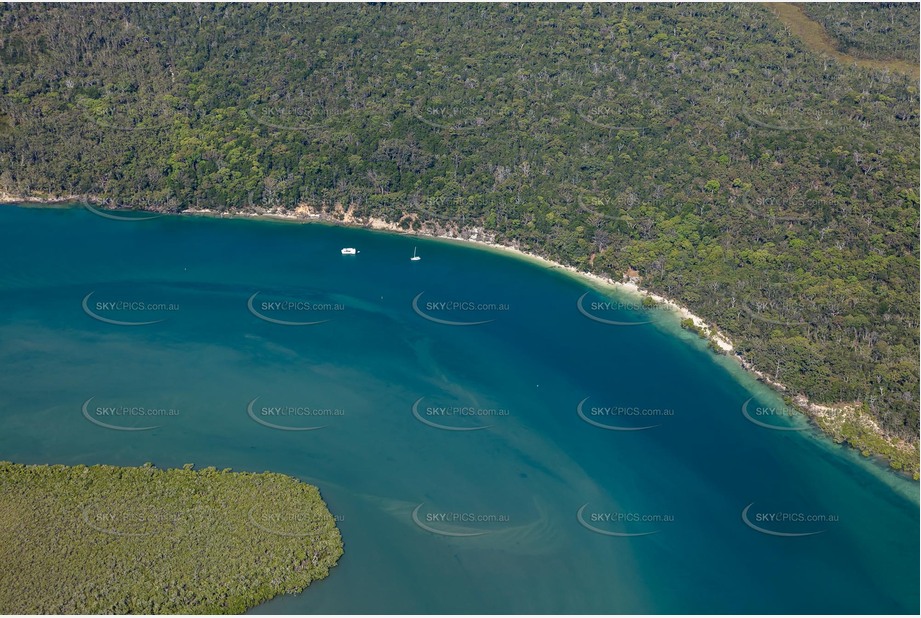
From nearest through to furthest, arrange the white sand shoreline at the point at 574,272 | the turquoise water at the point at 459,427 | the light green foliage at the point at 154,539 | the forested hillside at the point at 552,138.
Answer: the light green foliage at the point at 154,539, the turquoise water at the point at 459,427, the white sand shoreline at the point at 574,272, the forested hillside at the point at 552,138

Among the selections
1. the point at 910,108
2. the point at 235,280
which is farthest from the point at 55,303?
the point at 910,108

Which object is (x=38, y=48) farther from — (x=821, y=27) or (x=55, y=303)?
(x=821, y=27)

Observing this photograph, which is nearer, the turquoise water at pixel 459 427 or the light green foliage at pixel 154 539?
the light green foliage at pixel 154 539

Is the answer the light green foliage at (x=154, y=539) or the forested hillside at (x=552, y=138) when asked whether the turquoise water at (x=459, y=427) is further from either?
the forested hillside at (x=552, y=138)

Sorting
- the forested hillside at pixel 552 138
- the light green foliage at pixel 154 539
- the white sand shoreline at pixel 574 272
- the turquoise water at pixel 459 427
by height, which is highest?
the forested hillside at pixel 552 138

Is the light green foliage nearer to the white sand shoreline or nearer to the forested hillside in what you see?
the white sand shoreline

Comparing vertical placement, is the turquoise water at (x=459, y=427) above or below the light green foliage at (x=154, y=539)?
above

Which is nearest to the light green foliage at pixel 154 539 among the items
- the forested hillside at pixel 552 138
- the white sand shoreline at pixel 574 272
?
the white sand shoreline at pixel 574 272
